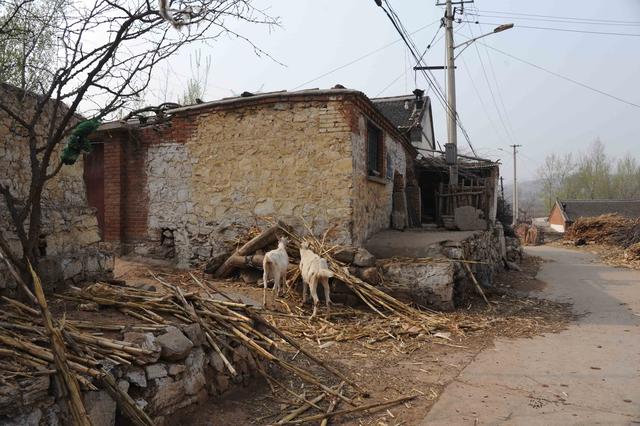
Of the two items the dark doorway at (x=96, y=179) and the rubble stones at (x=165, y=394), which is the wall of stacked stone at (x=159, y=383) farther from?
the dark doorway at (x=96, y=179)

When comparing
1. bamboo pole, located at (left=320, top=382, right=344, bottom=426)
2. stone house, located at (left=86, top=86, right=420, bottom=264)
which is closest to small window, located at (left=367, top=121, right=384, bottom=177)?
stone house, located at (left=86, top=86, right=420, bottom=264)

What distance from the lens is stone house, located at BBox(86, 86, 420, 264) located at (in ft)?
27.7

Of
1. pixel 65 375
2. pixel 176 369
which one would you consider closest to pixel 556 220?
pixel 176 369

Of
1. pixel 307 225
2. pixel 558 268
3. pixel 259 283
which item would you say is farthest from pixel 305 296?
pixel 558 268

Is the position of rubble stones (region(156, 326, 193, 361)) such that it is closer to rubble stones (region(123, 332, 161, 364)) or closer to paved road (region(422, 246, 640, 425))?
rubble stones (region(123, 332, 161, 364))

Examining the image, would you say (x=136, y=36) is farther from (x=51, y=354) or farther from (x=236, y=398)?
(x=236, y=398)

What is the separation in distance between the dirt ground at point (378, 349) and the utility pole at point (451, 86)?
235 inches

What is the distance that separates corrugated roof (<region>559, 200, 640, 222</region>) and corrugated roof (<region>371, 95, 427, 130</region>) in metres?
20.2

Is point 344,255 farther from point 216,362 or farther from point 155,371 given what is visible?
point 155,371

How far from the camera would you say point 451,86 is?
51.7 ft

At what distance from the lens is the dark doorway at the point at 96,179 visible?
1009 centimetres

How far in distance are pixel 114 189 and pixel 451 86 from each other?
11408 mm

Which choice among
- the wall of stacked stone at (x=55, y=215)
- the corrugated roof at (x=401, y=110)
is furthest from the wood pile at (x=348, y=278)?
the corrugated roof at (x=401, y=110)

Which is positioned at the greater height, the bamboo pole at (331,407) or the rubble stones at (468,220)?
the rubble stones at (468,220)
